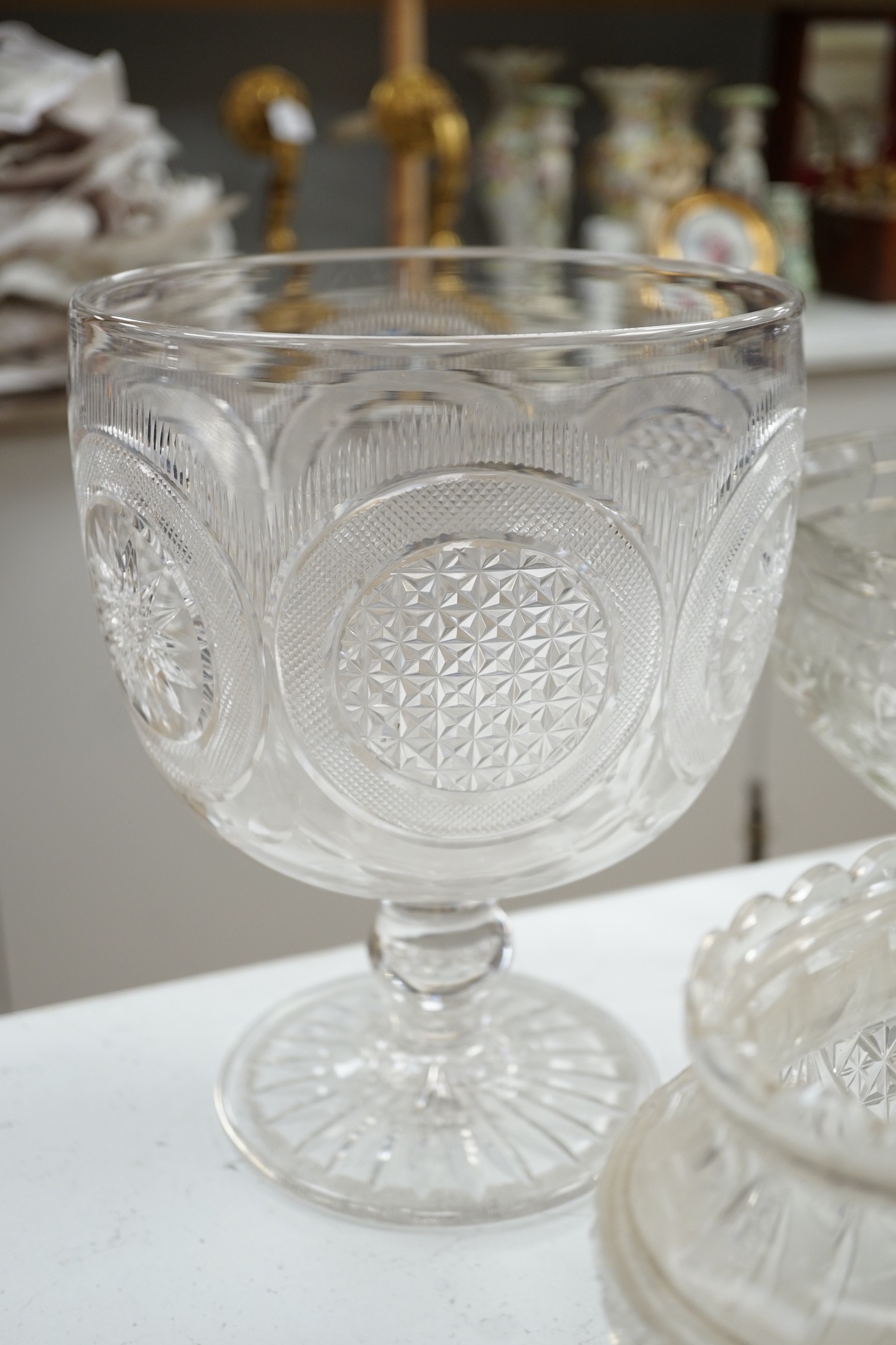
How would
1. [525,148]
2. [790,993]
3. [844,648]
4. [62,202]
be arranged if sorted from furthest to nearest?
[525,148] < [62,202] < [844,648] < [790,993]

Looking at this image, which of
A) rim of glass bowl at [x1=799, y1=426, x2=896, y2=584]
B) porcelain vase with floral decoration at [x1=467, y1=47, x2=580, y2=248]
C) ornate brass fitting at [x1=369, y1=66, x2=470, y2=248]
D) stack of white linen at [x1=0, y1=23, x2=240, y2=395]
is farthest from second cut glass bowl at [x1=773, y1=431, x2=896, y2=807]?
porcelain vase with floral decoration at [x1=467, y1=47, x2=580, y2=248]

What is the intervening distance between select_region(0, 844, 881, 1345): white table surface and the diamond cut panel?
0.10m

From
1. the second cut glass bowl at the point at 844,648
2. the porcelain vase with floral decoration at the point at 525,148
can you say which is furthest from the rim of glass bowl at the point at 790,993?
the porcelain vase with floral decoration at the point at 525,148

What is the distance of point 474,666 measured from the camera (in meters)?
0.30

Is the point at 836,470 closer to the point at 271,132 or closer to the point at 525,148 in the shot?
the point at 271,132

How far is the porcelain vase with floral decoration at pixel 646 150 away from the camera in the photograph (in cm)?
147

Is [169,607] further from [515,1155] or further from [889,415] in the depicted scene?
[889,415]

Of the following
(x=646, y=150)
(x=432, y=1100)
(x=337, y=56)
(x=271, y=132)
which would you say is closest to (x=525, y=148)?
(x=646, y=150)

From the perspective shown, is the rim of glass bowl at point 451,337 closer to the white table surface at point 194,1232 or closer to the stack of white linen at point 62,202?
the white table surface at point 194,1232

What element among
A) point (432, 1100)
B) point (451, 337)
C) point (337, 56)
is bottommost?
→ point (432, 1100)

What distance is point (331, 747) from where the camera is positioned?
31cm

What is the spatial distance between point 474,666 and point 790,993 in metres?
0.10

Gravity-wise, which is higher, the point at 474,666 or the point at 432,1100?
the point at 474,666

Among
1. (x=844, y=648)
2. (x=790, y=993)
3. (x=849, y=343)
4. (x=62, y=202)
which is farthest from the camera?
(x=849, y=343)
